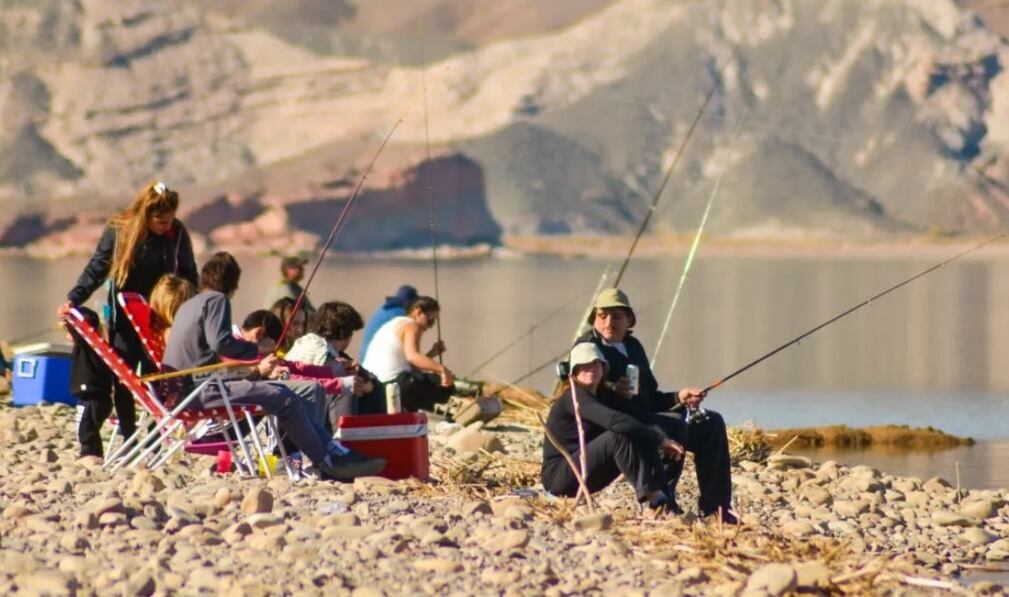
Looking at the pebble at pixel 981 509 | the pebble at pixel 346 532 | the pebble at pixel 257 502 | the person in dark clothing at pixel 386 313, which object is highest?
the person in dark clothing at pixel 386 313

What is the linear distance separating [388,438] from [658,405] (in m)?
0.90

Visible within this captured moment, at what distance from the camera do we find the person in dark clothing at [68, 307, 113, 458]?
691 cm

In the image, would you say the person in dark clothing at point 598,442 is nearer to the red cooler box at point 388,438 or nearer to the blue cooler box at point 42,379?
the red cooler box at point 388,438

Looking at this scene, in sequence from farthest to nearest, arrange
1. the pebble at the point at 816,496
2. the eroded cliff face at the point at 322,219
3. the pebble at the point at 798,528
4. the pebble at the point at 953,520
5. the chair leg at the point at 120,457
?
the eroded cliff face at the point at 322,219 → the pebble at the point at 816,496 → the pebble at the point at 953,520 → the chair leg at the point at 120,457 → the pebble at the point at 798,528

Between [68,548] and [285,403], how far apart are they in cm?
131

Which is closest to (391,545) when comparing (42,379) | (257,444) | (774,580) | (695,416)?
(774,580)

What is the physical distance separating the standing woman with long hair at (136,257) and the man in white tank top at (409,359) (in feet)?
7.15

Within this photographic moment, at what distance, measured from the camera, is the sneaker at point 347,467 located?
6230mm

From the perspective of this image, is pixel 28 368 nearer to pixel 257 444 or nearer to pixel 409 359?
pixel 409 359

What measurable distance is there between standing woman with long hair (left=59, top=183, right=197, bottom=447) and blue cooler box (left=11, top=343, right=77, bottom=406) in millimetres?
2291

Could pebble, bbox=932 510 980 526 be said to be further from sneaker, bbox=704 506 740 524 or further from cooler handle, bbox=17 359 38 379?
cooler handle, bbox=17 359 38 379

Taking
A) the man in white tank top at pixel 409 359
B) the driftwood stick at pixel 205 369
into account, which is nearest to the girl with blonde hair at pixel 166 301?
the driftwood stick at pixel 205 369

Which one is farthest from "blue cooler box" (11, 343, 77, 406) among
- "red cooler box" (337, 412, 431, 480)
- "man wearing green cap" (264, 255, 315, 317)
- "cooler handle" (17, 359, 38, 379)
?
"red cooler box" (337, 412, 431, 480)

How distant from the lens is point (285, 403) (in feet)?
20.2
